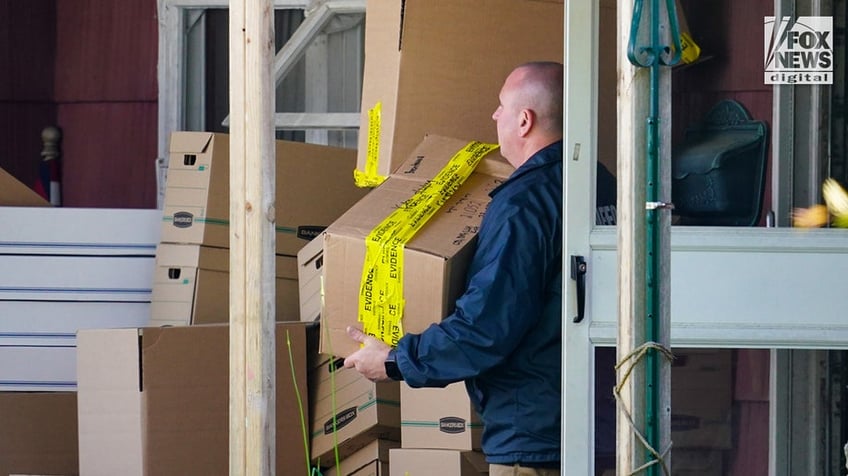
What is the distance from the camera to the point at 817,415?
3877 mm

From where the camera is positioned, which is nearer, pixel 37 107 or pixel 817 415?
pixel 817 415

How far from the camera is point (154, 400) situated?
502 cm

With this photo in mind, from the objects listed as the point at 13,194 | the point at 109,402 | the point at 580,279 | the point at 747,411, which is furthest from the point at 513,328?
the point at 13,194

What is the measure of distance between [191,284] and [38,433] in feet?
2.80

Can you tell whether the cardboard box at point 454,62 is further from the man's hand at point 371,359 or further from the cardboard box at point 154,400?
the cardboard box at point 154,400

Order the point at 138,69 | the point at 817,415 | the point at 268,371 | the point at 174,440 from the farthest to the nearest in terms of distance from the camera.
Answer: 1. the point at 138,69
2. the point at 174,440
3. the point at 817,415
4. the point at 268,371

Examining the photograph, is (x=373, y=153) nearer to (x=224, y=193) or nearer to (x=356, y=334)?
(x=356, y=334)

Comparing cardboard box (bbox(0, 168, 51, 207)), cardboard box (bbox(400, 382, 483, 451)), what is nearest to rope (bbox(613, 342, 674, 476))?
cardboard box (bbox(400, 382, 483, 451))

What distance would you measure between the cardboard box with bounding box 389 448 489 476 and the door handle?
1.35m

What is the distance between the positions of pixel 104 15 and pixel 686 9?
3.53 metres

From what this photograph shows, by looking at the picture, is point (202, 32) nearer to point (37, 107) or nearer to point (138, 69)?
point (138, 69)

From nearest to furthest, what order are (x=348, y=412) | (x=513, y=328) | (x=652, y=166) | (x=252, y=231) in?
(x=652, y=166), (x=252, y=231), (x=513, y=328), (x=348, y=412)

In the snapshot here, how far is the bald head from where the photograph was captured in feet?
13.0

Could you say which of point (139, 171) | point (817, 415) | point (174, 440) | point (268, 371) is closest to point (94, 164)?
point (139, 171)
